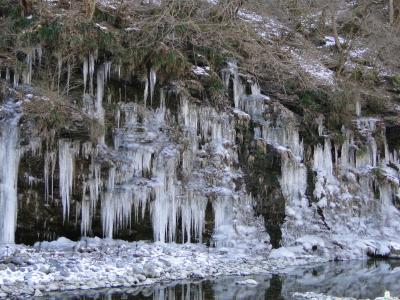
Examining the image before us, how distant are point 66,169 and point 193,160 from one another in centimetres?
372

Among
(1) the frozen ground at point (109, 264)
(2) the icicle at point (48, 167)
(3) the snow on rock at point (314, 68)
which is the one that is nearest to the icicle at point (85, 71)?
(2) the icicle at point (48, 167)

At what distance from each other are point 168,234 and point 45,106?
4481 mm

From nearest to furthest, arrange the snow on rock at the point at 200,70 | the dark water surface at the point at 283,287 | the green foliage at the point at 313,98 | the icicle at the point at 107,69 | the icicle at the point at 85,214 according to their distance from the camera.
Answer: the dark water surface at the point at 283,287
the icicle at the point at 85,214
the icicle at the point at 107,69
the snow on rock at the point at 200,70
the green foliage at the point at 313,98

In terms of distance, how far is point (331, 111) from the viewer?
59.1 ft

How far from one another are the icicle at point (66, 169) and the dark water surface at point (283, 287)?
325cm

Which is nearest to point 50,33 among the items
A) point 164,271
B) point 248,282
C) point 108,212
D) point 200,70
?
point 200,70

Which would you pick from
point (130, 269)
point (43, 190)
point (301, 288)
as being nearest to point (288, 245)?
point (301, 288)

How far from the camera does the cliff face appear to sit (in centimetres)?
1238

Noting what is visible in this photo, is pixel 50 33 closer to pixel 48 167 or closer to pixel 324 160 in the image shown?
pixel 48 167

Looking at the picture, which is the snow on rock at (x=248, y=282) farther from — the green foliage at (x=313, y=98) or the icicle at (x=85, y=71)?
the green foliage at (x=313, y=98)

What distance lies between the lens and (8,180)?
11695 mm

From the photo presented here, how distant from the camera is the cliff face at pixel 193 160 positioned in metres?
12.4

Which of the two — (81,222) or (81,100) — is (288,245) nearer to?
(81,222)

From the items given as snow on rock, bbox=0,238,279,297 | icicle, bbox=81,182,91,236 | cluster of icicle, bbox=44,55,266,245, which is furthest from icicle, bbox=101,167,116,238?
icicle, bbox=81,182,91,236
